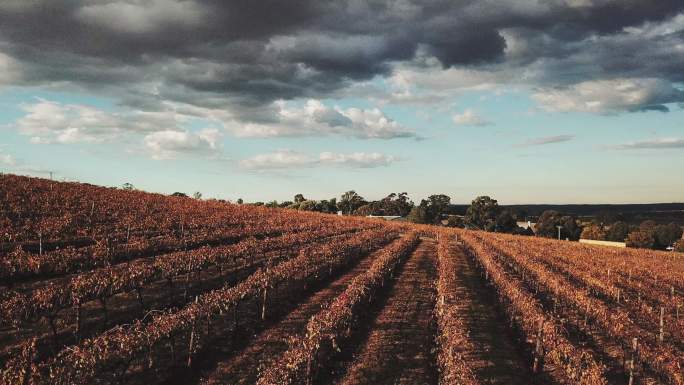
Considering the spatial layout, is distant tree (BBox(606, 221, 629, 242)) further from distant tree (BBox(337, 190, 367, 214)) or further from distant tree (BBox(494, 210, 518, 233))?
distant tree (BBox(337, 190, 367, 214))

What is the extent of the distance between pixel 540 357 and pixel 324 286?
41.9ft

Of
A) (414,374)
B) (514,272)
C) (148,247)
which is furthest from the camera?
(514,272)

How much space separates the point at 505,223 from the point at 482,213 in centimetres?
636

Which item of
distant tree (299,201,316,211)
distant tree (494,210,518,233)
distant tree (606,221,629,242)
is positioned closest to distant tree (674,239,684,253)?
distant tree (606,221,629,242)

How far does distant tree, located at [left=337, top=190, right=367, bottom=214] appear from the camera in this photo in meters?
151

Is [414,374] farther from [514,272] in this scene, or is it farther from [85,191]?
[85,191]

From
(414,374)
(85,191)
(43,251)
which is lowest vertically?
(414,374)

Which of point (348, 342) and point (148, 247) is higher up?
point (148, 247)

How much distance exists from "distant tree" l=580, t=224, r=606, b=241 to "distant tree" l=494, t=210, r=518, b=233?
1368 centimetres

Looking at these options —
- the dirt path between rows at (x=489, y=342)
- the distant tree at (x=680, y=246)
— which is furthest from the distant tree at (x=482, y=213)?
the dirt path between rows at (x=489, y=342)

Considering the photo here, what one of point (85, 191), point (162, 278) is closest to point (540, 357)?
point (162, 278)

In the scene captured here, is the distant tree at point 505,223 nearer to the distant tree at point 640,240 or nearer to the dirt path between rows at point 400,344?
the distant tree at point 640,240

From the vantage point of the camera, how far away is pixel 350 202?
15388cm

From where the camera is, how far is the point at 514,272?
1340 inches
